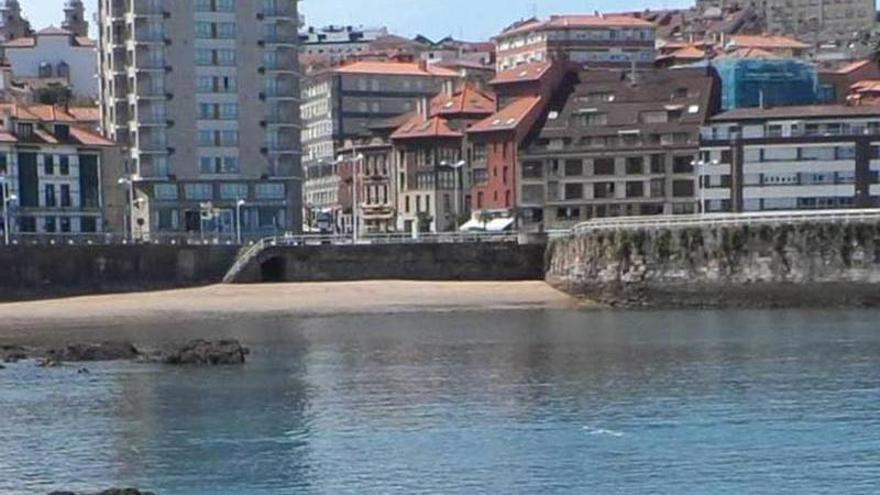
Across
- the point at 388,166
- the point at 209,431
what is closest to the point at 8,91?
the point at 388,166

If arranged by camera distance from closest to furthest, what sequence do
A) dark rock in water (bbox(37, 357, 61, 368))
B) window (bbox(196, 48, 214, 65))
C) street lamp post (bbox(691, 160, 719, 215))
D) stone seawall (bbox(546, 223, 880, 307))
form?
dark rock in water (bbox(37, 357, 61, 368)) < stone seawall (bbox(546, 223, 880, 307)) < street lamp post (bbox(691, 160, 719, 215)) < window (bbox(196, 48, 214, 65))

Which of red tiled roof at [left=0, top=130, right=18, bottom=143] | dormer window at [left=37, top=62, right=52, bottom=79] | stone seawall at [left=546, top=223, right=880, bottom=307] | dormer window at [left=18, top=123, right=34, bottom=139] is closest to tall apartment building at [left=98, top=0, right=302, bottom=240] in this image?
dormer window at [left=18, top=123, right=34, bottom=139]

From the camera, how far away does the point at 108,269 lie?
9138cm

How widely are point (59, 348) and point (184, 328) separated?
32.3 feet

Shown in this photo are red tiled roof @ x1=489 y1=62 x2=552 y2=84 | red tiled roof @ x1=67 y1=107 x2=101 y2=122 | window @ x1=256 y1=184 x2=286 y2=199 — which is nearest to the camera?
window @ x1=256 y1=184 x2=286 y2=199

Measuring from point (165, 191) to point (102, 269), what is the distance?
31915 mm

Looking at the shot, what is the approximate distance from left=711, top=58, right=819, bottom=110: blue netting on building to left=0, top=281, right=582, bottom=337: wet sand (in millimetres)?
47163

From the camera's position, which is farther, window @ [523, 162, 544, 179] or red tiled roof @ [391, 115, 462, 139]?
red tiled roof @ [391, 115, 462, 139]

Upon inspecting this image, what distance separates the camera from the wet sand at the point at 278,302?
78938 millimetres

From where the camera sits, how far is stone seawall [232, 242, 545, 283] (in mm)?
93562

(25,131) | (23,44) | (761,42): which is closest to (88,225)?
(25,131)

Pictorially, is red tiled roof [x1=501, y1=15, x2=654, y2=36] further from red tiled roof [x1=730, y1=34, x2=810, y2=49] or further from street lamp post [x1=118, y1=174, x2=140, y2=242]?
street lamp post [x1=118, y1=174, x2=140, y2=242]

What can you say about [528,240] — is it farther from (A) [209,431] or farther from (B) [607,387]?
(A) [209,431]

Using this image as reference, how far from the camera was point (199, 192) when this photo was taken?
123 metres
